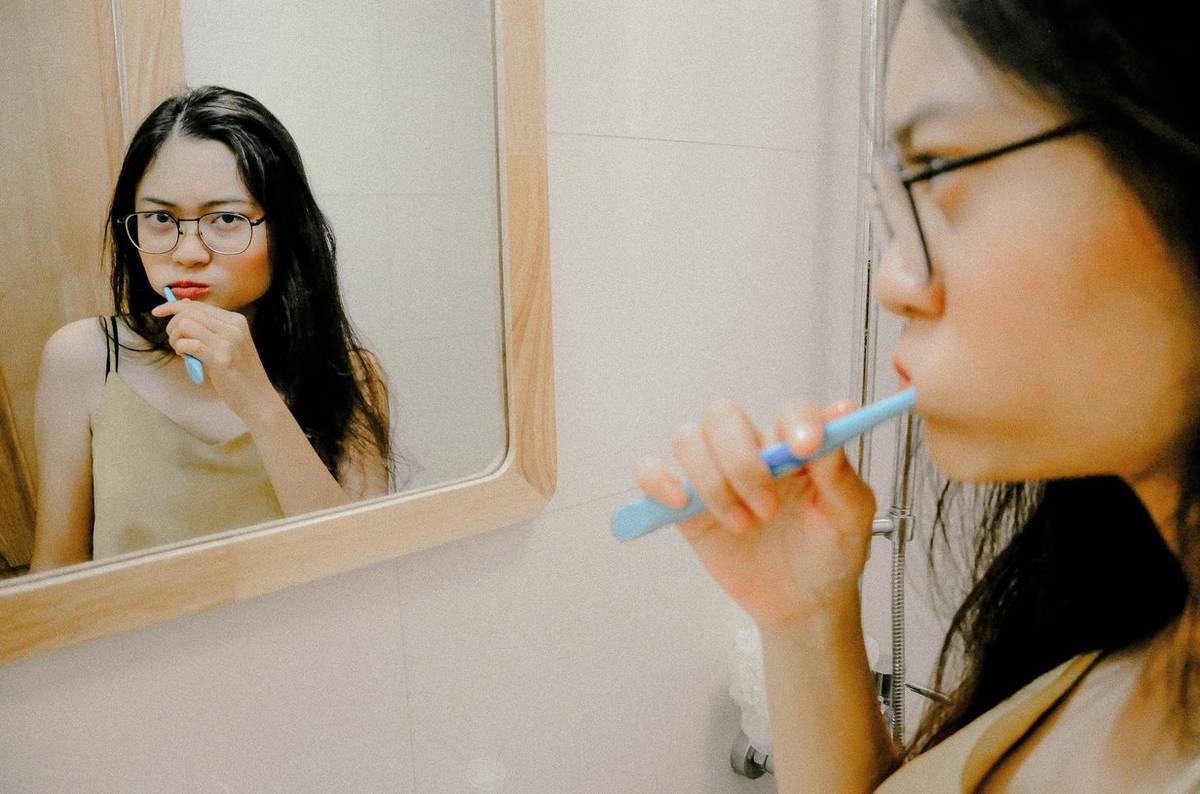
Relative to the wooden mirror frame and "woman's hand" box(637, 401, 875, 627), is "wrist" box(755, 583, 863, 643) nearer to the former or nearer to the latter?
"woman's hand" box(637, 401, 875, 627)

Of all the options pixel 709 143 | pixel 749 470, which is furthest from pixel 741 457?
pixel 709 143

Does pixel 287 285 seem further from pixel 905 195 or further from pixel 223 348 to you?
pixel 905 195

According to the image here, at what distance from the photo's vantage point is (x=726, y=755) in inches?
37.7

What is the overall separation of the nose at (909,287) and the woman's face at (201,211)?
16.9 inches

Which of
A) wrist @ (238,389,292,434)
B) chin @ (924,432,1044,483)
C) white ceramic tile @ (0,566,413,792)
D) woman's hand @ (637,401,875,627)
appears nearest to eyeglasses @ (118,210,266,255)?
wrist @ (238,389,292,434)

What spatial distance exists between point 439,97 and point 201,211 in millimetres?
214

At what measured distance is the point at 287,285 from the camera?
1.83 ft

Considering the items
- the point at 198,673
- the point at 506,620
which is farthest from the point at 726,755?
the point at 198,673

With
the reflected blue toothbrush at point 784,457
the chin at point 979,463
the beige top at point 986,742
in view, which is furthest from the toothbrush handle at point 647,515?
the beige top at point 986,742

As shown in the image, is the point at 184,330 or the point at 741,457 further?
the point at 184,330

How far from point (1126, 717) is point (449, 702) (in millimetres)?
521

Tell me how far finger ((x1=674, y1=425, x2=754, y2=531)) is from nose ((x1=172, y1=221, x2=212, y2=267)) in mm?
361

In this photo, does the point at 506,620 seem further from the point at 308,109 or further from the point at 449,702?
the point at 308,109

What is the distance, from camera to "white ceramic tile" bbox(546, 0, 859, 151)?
712mm
